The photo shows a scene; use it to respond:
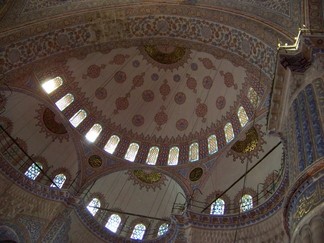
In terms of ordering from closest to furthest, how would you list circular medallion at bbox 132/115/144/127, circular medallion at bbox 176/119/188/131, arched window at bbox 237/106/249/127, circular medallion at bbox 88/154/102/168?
arched window at bbox 237/106/249/127 → circular medallion at bbox 88/154/102/168 → circular medallion at bbox 176/119/188/131 → circular medallion at bbox 132/115/144/127

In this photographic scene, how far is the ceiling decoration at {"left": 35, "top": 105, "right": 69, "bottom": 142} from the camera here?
13.5 metres

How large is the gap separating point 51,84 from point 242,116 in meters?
6.62

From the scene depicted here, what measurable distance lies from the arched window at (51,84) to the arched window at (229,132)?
19.8 feet

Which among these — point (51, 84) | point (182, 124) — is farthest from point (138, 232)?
point (51, 84)

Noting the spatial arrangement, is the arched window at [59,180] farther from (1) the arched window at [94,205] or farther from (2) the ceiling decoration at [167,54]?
(2) the ceiling decoration at [167,54]

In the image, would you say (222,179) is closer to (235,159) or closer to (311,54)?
(235,159)

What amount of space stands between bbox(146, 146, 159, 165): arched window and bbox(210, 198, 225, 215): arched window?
9.68 feet

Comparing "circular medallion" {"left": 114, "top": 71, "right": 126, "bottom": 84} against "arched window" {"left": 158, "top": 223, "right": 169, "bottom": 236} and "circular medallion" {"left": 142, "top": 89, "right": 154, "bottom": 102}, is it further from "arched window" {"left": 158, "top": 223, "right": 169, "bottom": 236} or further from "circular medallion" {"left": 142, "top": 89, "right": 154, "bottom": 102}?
"arched window" {"left": 158, "top": 223, "right": 169, "bottom": 236}

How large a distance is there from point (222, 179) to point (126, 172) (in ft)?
12.8

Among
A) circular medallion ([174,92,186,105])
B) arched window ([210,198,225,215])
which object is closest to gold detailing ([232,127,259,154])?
arched window ([210,198,225,215])

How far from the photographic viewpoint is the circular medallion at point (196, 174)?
13695 mm

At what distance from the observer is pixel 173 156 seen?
14.8 m

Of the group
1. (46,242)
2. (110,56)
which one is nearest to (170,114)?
(110,56)

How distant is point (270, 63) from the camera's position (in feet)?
30.7
